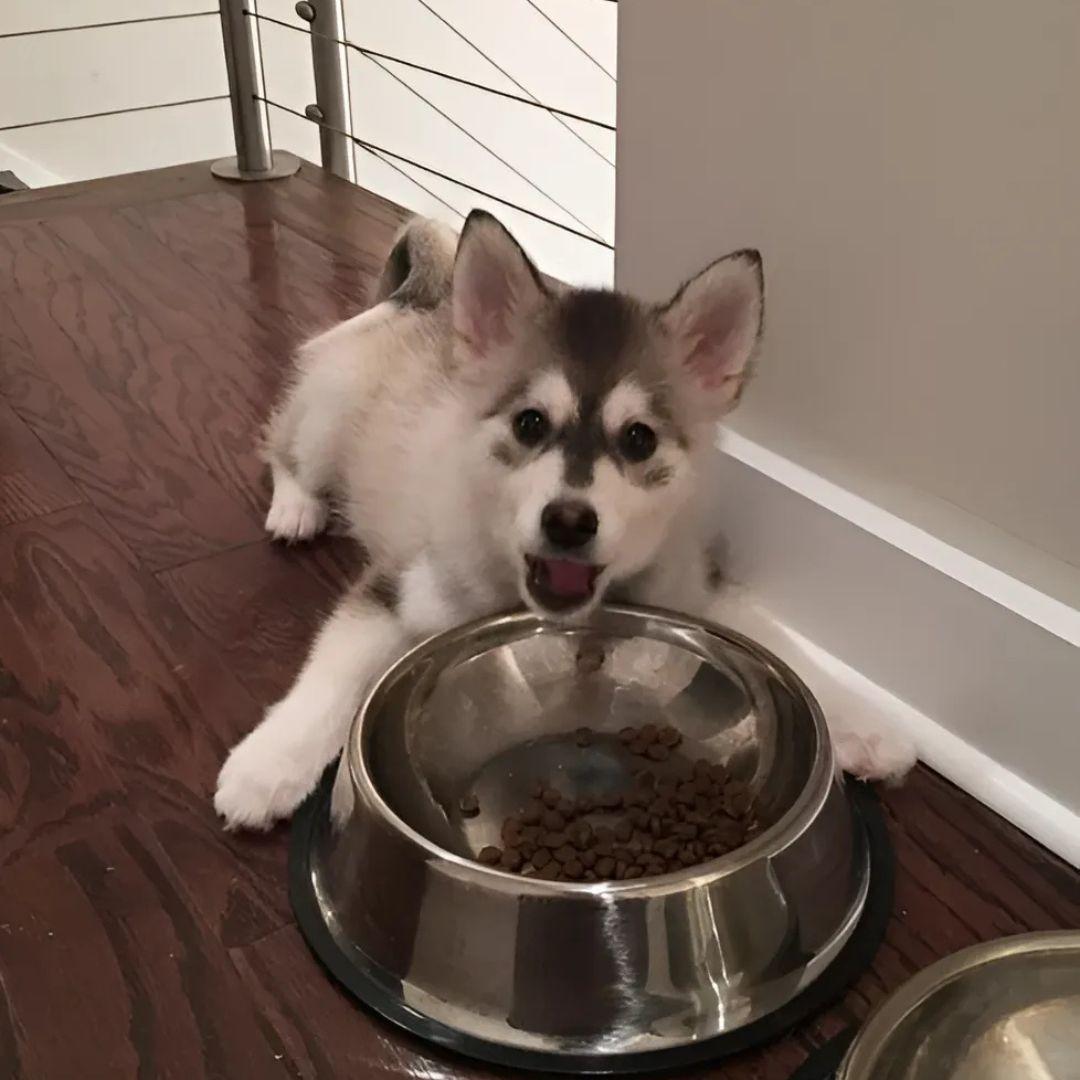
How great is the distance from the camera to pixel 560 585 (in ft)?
4.66

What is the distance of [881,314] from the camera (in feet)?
4.91

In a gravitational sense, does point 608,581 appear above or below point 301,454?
above

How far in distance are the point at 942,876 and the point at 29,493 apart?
161cm

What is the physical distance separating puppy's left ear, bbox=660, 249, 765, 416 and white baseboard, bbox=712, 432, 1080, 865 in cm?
24

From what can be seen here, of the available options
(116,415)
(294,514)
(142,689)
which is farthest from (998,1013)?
(116,415)

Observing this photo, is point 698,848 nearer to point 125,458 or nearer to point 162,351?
point 125,458

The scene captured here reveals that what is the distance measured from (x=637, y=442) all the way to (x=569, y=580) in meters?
0.19

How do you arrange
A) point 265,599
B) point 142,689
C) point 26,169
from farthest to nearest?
point 26,169, point 265,599, point 142,689

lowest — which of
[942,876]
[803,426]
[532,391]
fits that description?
[942,876]

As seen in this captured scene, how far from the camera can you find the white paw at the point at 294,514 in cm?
196

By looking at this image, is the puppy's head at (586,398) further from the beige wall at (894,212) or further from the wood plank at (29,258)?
the wood plank at (29,258)

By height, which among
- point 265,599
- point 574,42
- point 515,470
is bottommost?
point 265,599

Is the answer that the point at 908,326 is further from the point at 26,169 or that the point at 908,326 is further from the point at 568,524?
the point at 26,169

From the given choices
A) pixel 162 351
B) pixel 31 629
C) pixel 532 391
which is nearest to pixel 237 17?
pixel 162 351
